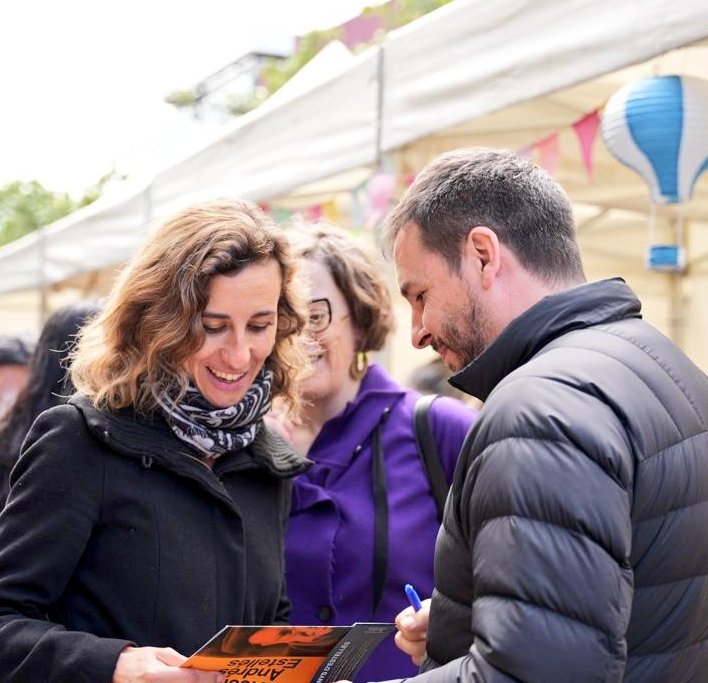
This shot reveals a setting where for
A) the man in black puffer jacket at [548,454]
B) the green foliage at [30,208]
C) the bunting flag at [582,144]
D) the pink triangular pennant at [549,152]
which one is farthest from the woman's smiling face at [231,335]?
the green foliage at [30,208]

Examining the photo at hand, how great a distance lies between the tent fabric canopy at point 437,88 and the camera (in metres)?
3.04

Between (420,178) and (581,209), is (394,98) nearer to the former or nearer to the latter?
(420,178)

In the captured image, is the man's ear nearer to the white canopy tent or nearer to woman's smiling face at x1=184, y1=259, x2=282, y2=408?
woman's smiling face at x1=184, y1=259, x2=282, y2=408

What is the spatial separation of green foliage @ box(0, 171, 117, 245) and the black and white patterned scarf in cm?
2546

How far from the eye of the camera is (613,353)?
5.12 feet

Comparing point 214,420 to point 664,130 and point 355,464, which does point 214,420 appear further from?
point 664,130

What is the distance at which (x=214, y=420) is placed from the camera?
221 centimetres

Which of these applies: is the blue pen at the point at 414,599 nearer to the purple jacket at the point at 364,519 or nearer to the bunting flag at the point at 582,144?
the purple jacket at the point at 364,519

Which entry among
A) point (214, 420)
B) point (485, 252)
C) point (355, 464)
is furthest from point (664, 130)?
point (485, 252)

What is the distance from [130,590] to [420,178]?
2.85ft

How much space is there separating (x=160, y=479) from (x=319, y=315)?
0.78m

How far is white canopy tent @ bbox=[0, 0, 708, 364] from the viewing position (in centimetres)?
310

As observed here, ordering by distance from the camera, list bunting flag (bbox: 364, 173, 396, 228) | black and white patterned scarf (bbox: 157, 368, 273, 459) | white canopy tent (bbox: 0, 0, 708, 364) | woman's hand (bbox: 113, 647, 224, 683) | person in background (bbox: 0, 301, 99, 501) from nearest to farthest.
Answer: woman's hand (bbox: 113, 647, 224, 683) → black and white patterned scarf (bbox: 157, 368, 273, 459) → person in background (bbox: 0, 301, 99, 501) → white canopy tent (bbox: 0, 0, 708, 364) → bunting flag (bbox: 364, 173, 396, 228)

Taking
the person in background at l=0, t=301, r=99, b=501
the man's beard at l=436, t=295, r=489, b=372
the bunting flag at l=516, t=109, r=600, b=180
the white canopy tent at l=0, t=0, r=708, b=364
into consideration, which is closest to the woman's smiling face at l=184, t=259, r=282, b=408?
the man's beard at l=436, t=295, r=489, b=372
